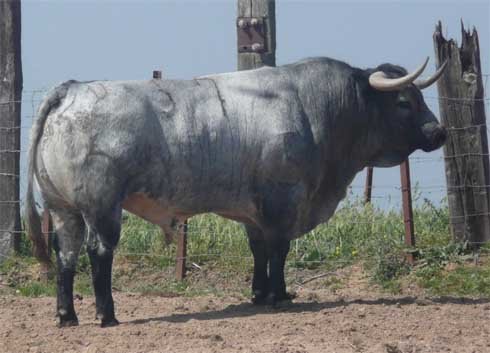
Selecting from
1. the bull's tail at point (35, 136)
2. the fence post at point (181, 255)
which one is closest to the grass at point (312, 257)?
the fence post at point (181, 255)

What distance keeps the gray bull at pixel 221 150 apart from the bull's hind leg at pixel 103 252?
0.01 m

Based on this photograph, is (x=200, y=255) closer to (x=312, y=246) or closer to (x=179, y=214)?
(x=312, y=246)

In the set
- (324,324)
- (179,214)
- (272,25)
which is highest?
(272,25)

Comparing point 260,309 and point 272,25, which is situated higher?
point 272,25

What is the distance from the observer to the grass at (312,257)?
465 inches

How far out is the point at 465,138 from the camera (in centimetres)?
1223

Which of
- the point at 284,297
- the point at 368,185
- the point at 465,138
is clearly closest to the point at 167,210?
the point at 284,297

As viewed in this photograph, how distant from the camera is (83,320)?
32.7 feet

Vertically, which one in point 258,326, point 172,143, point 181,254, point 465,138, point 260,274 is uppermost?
point 465,138

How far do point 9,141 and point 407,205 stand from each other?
443cm

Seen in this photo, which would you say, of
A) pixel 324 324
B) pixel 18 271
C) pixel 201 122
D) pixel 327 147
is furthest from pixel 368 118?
pixel 18 271

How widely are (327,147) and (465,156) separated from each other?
227cm

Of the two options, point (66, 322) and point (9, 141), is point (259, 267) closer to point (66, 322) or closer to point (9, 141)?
point (66, 322)

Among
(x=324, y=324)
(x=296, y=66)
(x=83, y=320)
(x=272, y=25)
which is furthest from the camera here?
(x=272, y=25)
